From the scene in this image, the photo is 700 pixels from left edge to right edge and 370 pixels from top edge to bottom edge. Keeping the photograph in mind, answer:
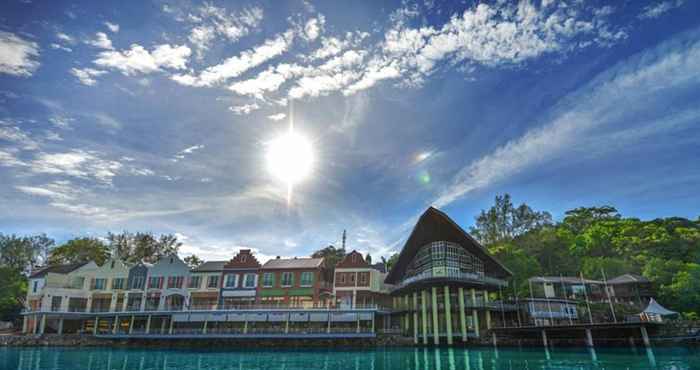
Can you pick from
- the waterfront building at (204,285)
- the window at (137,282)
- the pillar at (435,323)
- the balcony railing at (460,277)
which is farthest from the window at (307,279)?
the window at (137,282)

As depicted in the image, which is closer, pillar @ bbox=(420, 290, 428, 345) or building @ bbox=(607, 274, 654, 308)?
pillar @ bbox=(420, 290, 428, 345)

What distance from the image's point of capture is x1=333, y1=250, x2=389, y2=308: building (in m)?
39.9

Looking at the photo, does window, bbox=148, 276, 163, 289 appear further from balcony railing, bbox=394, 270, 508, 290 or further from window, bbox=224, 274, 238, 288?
balcony railing, bbox=394, 270, 508, 290

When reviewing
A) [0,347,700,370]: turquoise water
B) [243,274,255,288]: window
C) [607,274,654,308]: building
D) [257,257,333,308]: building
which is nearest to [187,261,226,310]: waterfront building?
[243,274,255,288]: window

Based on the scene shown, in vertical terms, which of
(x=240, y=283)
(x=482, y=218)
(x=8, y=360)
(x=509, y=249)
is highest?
(x=482, y=218)

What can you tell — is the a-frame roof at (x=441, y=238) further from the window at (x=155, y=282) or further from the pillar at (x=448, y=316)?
the window at (x=155, y=282)

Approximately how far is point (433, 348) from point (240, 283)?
72.0 feet

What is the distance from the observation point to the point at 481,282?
113 feet

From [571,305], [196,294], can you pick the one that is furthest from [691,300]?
[196,294]

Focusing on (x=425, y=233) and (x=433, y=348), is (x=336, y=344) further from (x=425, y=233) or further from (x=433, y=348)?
(x=425, y=233)

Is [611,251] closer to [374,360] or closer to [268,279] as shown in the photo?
[374,360]

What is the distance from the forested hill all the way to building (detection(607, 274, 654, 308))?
1348mm

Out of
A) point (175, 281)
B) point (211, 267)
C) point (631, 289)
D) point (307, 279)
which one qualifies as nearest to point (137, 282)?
point (175, 281)

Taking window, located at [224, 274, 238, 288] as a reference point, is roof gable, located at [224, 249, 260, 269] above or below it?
above
